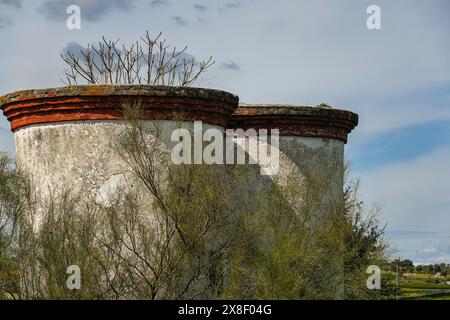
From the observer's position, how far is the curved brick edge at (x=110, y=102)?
973 cm

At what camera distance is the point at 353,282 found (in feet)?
39.0

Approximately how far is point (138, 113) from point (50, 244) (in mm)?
1838

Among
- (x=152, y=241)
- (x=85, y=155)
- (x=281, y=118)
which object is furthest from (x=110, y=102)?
(x=281, y=118)

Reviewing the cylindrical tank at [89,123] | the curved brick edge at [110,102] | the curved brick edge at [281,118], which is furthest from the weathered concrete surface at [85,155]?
the curved brick edge at [281,118]

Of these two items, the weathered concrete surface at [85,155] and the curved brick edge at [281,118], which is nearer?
the weathered concrete surface at [85,155]

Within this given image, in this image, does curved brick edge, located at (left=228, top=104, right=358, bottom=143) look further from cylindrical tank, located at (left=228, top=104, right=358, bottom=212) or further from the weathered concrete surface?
the weathered concrete surface

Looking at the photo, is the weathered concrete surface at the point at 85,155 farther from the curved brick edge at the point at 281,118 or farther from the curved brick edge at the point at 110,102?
the curved brick edge at the point at 281,118

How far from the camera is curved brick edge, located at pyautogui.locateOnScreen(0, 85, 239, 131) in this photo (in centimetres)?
973

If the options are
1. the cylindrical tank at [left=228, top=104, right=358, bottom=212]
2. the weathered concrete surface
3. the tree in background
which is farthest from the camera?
the cylindrical tank at [left=228, top=104, right=358, bottom=212]

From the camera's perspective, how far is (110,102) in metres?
9.77

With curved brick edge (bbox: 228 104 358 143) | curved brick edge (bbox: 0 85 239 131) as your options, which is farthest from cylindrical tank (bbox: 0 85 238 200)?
curved brick edge (bbox: 228 104 358 143)

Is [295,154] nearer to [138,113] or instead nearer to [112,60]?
[138,113]
